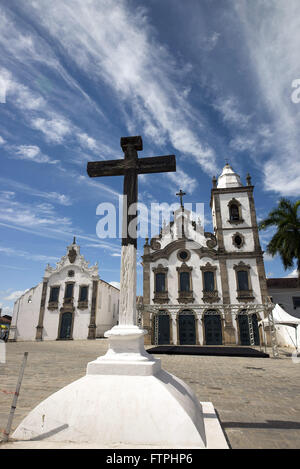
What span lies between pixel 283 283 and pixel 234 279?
850cm

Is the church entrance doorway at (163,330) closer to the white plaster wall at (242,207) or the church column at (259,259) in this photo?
the church column at (259,259)

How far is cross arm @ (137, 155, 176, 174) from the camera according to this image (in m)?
4.21

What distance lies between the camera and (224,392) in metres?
5.66

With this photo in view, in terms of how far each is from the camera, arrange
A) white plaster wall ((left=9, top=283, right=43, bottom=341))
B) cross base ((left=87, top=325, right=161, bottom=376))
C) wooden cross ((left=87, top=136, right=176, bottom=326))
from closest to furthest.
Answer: cross base ((left=87, top=325, right=161, bottom=376)) < wooden cross ((left=87, top=136, right=176, bottom=326)) < white plaster wall ((left=9, top=283, right=43, bottom=341))

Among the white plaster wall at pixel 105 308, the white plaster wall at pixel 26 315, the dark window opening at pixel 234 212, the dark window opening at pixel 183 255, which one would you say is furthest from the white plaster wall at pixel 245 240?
the white plaster wall at pixel 26 315

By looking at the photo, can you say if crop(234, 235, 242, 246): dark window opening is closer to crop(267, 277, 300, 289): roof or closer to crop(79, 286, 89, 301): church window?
crop(267, 277, 300, 289): roof

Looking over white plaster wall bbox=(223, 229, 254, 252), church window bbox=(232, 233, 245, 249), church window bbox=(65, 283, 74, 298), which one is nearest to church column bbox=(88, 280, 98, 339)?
church window bbox=(65, 283, 74, 298)

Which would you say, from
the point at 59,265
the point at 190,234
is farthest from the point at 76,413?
the point at 59,265

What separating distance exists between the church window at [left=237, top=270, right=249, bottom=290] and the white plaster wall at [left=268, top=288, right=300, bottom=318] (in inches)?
248

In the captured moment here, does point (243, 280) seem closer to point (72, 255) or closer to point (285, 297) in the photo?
point (285, 297)

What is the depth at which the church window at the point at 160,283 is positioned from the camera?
21.5 meters
